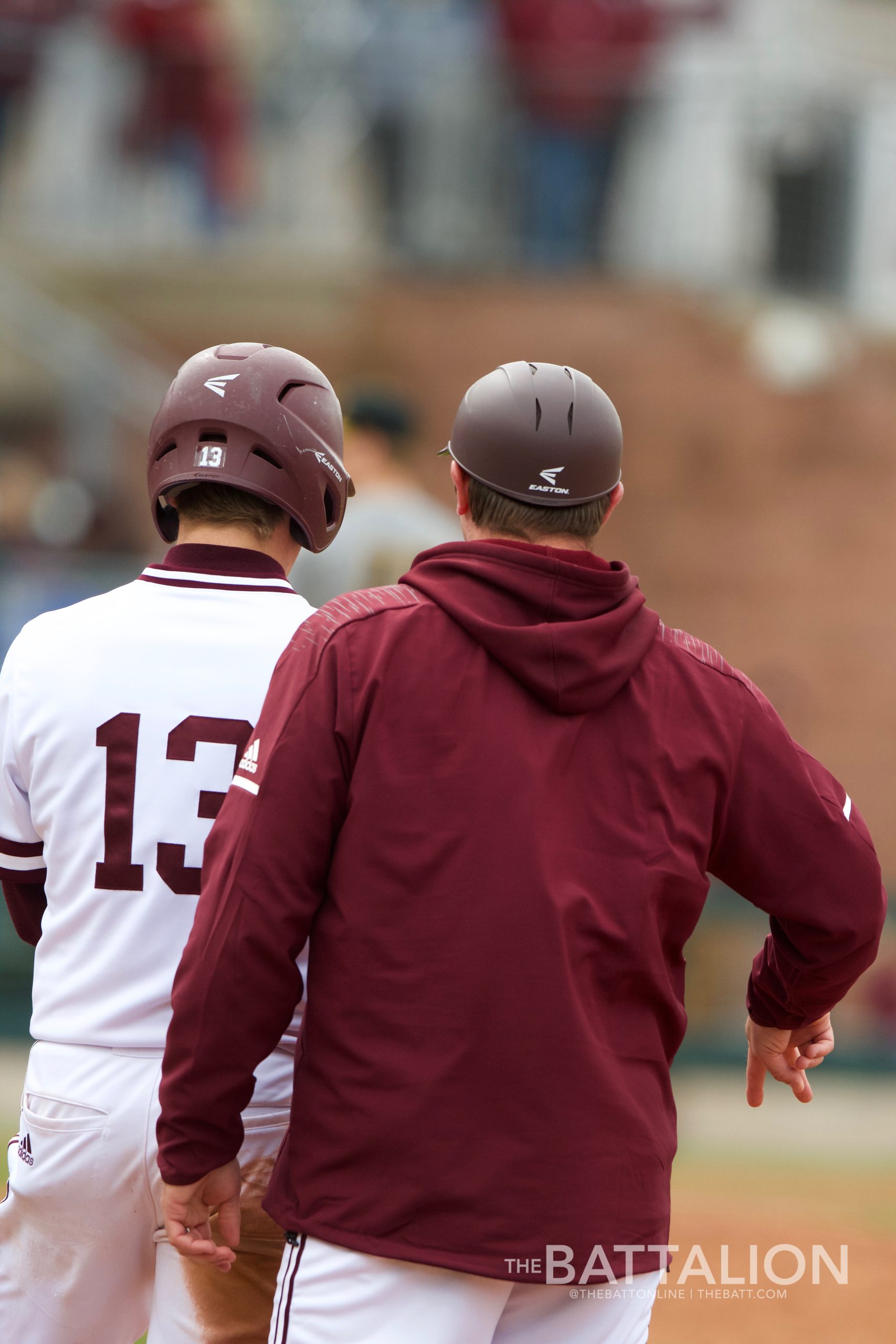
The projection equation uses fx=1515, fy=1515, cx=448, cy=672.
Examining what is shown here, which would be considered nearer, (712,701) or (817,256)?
(712,701)

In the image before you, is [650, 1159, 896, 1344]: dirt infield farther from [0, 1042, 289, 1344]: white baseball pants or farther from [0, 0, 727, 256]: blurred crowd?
[0, 0, 727, 256]: blurred crowd

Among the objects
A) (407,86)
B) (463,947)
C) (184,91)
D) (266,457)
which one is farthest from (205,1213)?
(407,86)

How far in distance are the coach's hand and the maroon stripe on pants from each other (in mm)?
161

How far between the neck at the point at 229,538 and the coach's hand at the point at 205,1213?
999 mm

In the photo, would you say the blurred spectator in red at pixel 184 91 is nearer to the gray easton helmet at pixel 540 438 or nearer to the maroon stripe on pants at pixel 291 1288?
the gray easton helmet at pixel 540 438

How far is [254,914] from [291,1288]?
1.75 feet

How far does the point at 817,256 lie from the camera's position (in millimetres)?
11141

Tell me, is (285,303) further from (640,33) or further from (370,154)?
(640,33)

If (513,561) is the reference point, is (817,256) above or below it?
above

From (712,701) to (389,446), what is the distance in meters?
4.73

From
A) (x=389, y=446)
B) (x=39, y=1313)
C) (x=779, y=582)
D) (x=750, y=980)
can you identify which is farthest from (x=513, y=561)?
(x=779, y=582)

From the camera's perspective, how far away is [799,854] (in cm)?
233

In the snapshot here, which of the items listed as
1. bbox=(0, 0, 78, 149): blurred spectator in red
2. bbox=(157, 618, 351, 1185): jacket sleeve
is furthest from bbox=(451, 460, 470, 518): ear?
bbox=(0, 0, 78, 149): blurred spectator in red

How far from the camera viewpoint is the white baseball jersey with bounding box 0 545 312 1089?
2.37m
